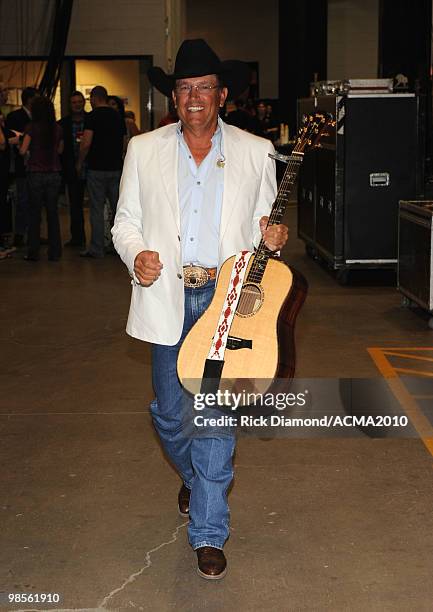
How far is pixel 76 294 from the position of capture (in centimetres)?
1060

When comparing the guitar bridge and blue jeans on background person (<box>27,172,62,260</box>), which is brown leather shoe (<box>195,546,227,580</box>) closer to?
the guitar bridge

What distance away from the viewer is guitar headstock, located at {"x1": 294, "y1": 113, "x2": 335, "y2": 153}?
4074mm

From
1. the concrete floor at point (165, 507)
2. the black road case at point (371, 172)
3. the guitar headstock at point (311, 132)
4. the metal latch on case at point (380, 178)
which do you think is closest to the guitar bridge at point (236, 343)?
the guitar headstock at point (311, 132)

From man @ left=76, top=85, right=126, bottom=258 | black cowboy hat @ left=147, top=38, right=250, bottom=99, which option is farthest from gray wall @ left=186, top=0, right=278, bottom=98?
black cowboy hat @ left=147, top=38, right=250, bottom=99

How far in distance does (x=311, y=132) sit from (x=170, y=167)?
1.81 ft

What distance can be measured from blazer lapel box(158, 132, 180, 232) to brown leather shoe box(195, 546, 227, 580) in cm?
121

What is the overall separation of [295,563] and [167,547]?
0.54m

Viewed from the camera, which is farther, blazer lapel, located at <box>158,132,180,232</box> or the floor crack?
blazer lapel, located at <box>158,132,180,232</box>

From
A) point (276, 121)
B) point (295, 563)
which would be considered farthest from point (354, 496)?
point (276, 121)

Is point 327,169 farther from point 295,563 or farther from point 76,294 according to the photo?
point 295,563

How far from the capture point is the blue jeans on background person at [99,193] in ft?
42.6

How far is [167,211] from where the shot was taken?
4047 millimetres

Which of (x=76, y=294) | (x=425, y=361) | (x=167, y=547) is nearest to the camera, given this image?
(x=167, y=547)

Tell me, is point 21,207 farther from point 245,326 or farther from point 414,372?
point 245,326
